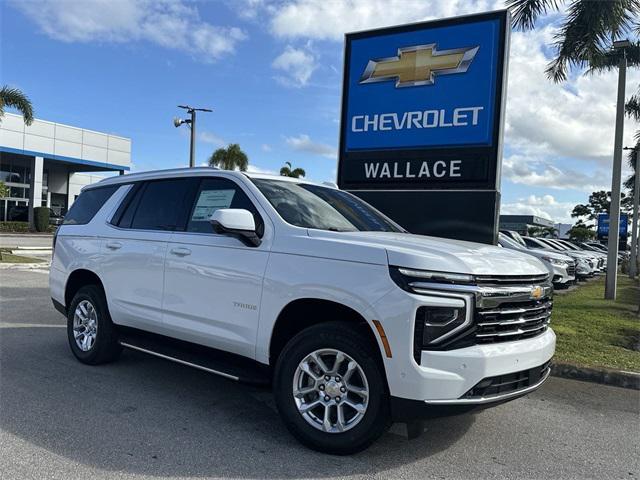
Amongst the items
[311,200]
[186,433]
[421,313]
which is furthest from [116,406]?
[421,313]

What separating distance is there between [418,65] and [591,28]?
843 cm

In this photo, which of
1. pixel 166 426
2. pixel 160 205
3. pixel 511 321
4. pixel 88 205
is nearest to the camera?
pixel 511 321

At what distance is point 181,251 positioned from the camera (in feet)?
15.5

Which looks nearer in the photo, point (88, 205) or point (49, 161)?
point (88, 205)

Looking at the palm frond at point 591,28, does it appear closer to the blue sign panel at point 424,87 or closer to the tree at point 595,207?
the blue sign panel at point 424,87

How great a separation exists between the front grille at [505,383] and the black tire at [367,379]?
0.56m

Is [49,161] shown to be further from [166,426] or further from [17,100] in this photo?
[166,426]

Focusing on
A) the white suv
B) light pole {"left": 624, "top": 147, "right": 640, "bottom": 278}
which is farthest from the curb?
light pole {"left": 624, "top": 147, "right": 640, "bottom": 278}

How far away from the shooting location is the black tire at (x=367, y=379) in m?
3.53

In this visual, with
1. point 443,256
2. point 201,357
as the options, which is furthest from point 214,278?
point 443,256

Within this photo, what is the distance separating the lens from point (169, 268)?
4816 mm

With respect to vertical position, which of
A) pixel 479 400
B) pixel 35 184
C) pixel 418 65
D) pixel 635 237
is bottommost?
pixel 479 400

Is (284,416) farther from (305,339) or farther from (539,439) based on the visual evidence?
(539,439)

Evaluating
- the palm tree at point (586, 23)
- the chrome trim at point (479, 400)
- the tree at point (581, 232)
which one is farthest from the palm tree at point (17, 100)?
the tree at point (581, 232)
